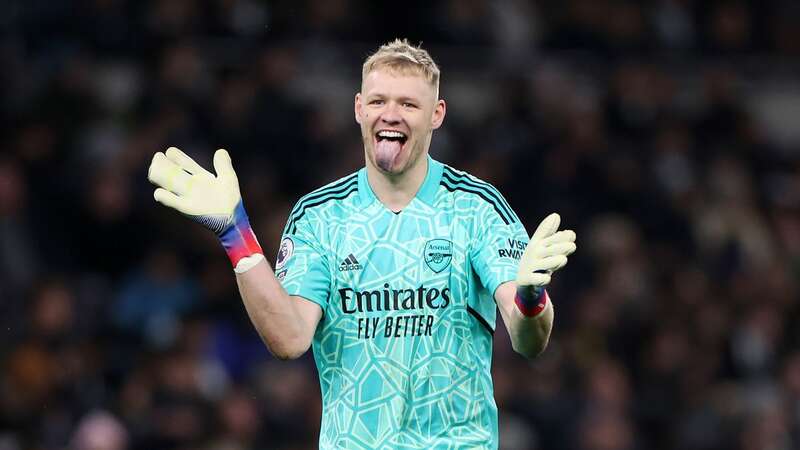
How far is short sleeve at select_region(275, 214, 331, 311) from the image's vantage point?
5.32 metres

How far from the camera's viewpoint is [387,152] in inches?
211

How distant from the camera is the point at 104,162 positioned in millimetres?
11500

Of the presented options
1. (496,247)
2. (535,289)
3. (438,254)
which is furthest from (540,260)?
(438,254)

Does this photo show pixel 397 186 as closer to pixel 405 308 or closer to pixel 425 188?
pixel 425 188

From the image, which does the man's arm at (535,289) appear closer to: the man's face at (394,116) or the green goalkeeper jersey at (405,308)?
the green goalkeeper jersey at (405,308)

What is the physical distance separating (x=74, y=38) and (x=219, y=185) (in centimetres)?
736

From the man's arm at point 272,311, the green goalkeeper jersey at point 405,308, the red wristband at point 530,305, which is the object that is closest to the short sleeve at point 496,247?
the green goalkeeper jersey at point 405,308

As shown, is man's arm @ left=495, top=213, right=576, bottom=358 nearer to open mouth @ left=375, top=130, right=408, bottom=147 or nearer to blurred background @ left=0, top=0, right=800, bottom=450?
open mouth @ left=375, top=130, right=408, bottom=147

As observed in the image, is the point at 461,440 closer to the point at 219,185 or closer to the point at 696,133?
the point at 219,185

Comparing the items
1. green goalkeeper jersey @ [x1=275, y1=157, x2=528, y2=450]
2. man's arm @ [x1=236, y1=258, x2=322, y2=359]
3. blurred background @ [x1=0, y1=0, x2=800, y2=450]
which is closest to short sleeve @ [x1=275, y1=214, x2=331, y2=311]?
green goalkeeper jersey @ [x1=275, y1=157, x2=528, y2=450]

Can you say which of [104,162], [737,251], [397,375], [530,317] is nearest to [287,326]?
[397,375]

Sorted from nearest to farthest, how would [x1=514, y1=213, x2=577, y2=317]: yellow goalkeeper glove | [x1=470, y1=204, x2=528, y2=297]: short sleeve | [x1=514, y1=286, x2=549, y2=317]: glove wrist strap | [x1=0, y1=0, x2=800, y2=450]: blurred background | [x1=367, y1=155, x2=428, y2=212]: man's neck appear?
[x1=514, y1=213, x2=577, y2=317]: yellow goalkeeper glove → [x1=514, y1=286, x2=549, y2=317]: glove wrist strap → [x1=470, y1=204, x2=528, y2=297]: short sleeve → [x1=367, y1=155, x2=428, y2=212]: man's neck → [x1=0, y1=0, x2=800, y2=450]: blurred background

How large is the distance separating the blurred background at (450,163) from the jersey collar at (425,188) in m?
4.79

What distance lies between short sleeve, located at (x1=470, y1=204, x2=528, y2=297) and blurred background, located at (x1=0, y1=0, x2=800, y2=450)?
4985 millimetres
